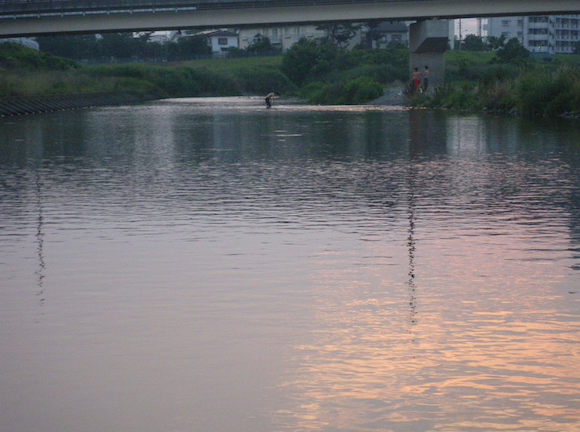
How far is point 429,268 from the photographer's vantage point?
9.75m

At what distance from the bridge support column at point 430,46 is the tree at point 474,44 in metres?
100

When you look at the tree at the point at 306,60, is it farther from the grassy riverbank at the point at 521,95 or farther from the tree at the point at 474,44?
the grassy riverbank at the point at 521,95

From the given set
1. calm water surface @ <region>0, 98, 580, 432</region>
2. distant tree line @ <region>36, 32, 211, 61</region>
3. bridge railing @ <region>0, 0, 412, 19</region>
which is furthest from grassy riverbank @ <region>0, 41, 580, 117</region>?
calm water surface @ <region>0, 98, 580, 432</region>

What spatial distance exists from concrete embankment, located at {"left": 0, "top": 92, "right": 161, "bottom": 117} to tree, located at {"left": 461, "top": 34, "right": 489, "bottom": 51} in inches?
3682

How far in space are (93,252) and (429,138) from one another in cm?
2039

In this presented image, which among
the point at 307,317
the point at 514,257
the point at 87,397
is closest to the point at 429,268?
the point at 514,257

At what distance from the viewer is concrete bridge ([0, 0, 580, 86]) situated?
71.9 metres

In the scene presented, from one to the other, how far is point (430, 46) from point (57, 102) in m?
26.9

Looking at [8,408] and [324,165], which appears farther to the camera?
[324,165]

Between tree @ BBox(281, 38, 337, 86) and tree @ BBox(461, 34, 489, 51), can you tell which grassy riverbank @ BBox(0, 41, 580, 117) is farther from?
Answer: tree @ BBox(461, 34, 489, 51)

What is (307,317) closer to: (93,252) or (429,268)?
(429,268)

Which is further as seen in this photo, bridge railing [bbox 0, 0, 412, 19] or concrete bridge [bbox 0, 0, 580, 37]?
bridge railing [bbox 0, 0, 412, 19]

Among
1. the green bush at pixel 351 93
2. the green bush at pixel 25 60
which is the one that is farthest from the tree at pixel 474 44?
the green bush at pixel 351 93

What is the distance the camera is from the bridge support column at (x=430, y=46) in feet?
242
